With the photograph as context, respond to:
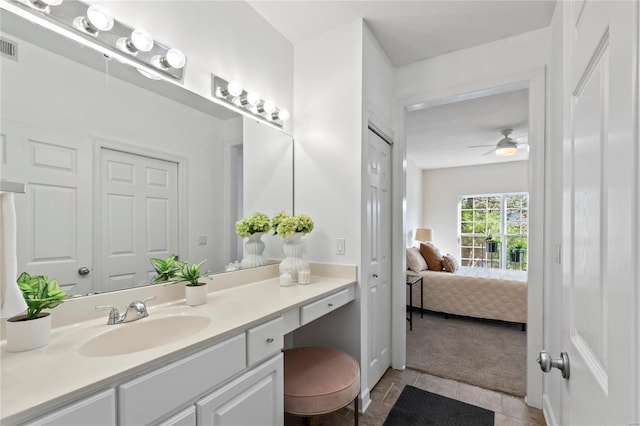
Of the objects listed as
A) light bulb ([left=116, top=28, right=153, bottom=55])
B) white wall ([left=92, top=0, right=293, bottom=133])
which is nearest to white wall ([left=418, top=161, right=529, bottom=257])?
white wall ([left=92, top=0, right=293, bottom=133])

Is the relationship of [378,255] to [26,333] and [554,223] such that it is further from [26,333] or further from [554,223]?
[26,333]

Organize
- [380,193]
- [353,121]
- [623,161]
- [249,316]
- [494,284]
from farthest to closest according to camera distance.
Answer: [494,284]
[380,193]
[353,121]
[249,316]
[623,161]

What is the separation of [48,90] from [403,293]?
2.55m

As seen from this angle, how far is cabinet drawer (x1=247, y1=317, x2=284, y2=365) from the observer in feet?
3.92

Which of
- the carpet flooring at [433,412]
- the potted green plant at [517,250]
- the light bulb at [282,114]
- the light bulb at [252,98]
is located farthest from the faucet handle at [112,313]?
the potted green plant at [517,250]

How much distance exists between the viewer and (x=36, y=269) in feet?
3.60

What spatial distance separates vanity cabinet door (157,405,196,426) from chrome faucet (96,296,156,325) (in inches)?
18.0

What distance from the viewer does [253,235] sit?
6.74 feet

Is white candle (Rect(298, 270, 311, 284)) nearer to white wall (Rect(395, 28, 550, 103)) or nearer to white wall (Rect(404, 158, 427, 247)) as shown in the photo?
white wall (Rect(395, 28, 550, 103))

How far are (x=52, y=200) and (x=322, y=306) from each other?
127 centimetres

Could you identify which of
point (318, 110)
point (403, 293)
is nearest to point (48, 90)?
point (318, 110)

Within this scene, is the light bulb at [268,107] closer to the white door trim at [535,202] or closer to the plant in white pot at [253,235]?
the plant in white pot at [253,235]

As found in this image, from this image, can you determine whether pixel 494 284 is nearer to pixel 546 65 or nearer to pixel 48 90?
pixel 546 65

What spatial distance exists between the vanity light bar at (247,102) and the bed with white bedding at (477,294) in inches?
116
